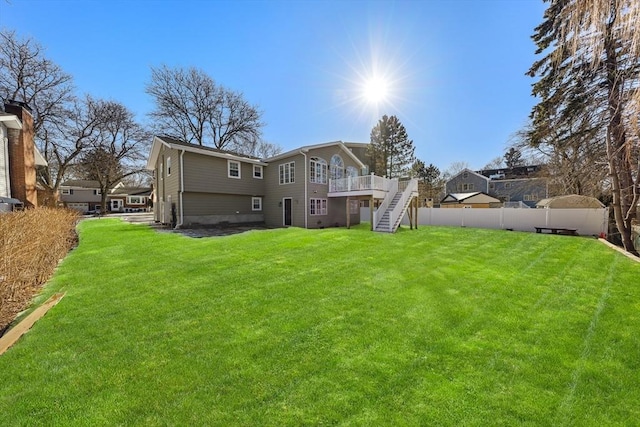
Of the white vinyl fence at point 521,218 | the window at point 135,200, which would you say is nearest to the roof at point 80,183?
the window at point 135,200

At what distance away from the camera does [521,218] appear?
55.0ft

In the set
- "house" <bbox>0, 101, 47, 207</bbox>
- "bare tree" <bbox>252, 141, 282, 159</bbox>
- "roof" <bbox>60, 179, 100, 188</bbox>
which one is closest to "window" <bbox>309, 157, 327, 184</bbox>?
"house" <bbox>0, 101, 47, 207</bbox>

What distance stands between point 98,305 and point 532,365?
652 centimetres

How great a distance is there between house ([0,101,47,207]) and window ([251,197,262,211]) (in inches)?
452

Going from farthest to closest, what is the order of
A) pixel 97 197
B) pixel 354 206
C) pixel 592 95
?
pixel 97 197 → pixel 354 206 → pixel 592 95

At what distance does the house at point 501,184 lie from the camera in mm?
36344

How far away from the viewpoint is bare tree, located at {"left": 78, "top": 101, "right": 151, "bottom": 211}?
105 ft

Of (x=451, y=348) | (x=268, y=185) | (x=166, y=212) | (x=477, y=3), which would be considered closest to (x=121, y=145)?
(x=166, y=212)

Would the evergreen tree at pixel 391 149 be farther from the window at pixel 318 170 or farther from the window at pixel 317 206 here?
the window at pixel 317 206

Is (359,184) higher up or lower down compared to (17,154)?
lower down

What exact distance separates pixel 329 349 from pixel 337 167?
16.6 metres

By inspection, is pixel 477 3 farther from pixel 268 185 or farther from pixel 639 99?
pixel 268 185

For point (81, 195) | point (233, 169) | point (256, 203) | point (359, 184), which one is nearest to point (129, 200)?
point (81, 195)

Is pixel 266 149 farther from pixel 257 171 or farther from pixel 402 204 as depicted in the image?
pixel 402 204
